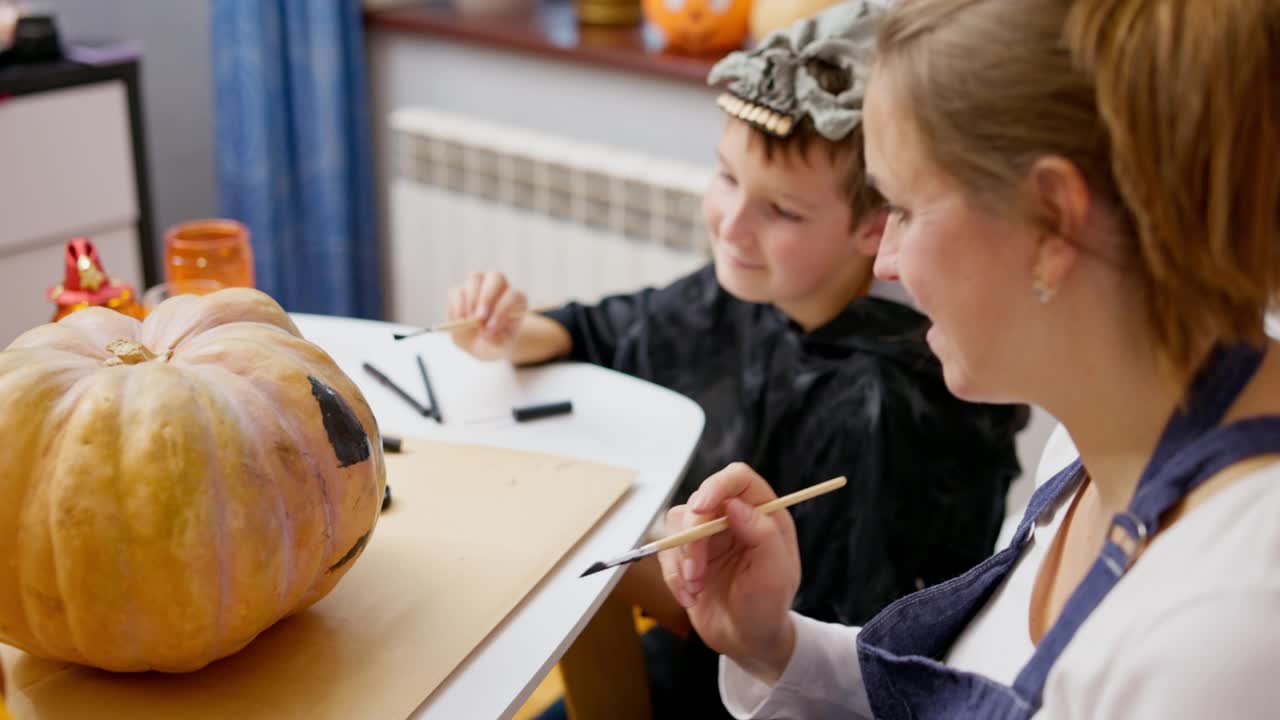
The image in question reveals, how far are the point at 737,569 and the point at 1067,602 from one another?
0.29 metres

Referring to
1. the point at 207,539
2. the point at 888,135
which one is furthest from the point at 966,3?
the point at 207,539

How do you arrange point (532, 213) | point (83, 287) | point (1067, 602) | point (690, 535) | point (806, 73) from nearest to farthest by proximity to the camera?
1. point (1067, 602)
2. point (690, 535)
3. point (83, 287)
4. point (806, 73)
5. point (532, 213)

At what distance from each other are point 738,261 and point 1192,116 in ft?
2.56

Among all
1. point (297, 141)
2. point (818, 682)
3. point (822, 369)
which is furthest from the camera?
point (297, 141)

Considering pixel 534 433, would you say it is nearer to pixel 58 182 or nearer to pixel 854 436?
pixel 854 436

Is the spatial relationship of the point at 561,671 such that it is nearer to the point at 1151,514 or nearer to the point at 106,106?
the point at 1151,514

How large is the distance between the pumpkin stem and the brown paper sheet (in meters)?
0.19

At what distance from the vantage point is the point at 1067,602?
69cm

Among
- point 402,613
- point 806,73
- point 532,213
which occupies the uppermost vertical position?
point 806,73

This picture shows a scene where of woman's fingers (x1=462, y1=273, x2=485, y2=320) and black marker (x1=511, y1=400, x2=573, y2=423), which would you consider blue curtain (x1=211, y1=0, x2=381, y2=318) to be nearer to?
woman's fingers (x1=462, y1=273, x2=485, y2=320)

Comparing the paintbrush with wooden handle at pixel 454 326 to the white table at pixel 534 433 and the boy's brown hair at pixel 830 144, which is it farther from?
the boy's brown hair at pixel 830 144

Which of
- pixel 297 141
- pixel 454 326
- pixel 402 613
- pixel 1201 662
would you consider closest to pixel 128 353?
pixel 402 613

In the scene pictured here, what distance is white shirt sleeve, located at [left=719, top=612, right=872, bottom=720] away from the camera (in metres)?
0.96

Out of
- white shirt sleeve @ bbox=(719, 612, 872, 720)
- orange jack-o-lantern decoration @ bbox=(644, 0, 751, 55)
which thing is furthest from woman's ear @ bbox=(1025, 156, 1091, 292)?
orange jack-o-lantern decoration @ bbox=(644, 0, 751, 55)
